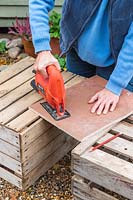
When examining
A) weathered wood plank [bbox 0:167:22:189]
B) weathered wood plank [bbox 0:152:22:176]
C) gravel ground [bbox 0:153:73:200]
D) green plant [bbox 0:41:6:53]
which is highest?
green plant [bbox 0:41:6:53]

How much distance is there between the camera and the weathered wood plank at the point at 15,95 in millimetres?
2711

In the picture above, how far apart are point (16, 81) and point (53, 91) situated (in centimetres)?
57

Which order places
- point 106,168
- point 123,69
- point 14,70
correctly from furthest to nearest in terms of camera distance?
point 14,70, point 123,69, point 106,168

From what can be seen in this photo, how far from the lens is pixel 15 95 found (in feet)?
9.16

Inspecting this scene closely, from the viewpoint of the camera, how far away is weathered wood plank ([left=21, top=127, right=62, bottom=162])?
254 centimetres

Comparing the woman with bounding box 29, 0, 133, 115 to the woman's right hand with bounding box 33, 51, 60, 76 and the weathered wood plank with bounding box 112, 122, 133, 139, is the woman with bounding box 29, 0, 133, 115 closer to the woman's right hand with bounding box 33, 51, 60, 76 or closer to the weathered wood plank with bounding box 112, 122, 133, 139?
the woman's right hand with bounding box 33, 51, 60, 76

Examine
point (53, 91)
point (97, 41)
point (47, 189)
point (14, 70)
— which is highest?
point (97, 41)

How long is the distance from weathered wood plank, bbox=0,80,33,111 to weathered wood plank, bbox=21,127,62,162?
277 mm

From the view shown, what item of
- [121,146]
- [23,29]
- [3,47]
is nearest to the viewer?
[121,146]

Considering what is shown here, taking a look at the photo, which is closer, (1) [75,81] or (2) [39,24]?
(2) [39,24]

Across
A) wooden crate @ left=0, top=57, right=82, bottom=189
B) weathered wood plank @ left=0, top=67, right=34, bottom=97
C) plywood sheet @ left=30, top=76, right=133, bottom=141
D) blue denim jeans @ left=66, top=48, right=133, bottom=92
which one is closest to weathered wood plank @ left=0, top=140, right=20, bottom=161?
wooden crate @ left=0, top=57, right=82, bottom=189

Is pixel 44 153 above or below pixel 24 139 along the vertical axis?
below

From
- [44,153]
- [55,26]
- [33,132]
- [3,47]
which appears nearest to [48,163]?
[44,153]

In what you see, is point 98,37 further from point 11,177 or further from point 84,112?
point 11,177
